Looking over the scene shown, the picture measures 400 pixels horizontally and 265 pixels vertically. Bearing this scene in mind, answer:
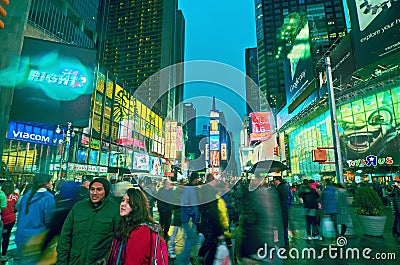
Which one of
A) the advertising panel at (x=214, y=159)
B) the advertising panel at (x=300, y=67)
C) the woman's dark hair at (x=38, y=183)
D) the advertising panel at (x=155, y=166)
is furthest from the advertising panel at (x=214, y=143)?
the woman's dark hair at (x=38, y=183)

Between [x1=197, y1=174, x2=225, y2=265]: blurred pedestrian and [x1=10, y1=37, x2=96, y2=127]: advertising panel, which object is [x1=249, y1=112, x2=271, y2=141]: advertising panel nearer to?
[x1=10, y1=37, x2=96, y2=127]: advertising panel

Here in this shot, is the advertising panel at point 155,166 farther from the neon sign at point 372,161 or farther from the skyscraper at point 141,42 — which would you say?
the skyscraper at point 141,42

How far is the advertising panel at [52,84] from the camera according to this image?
89.5ft

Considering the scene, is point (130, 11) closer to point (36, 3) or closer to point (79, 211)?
point (36, 3)

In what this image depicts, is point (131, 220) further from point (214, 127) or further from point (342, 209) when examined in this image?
point (214, 127)

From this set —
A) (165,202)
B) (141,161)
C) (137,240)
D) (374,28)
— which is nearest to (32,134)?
(141,161)

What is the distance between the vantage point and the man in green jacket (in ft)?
9.29

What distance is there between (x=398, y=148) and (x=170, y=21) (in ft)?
443

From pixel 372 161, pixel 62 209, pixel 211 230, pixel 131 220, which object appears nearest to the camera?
pixel 131 220

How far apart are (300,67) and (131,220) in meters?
43.4

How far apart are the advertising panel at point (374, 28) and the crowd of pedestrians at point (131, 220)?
1987 cm

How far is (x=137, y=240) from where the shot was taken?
2326mm

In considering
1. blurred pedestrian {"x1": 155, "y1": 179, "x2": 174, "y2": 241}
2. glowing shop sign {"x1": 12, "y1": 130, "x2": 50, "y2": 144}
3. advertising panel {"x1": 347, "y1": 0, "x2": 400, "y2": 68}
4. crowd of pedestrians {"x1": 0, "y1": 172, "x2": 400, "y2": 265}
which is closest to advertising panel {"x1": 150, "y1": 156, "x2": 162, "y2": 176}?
glowing shop sign {"x1": 12, "y1": 130, "x2": 50, "y2": 144}

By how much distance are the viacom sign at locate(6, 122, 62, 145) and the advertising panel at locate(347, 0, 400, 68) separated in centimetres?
3673
